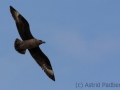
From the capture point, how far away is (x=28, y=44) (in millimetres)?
16297

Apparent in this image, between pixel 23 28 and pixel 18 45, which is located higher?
pixel 23 28

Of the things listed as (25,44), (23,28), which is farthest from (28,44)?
(23,28)

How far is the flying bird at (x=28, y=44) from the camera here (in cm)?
1631

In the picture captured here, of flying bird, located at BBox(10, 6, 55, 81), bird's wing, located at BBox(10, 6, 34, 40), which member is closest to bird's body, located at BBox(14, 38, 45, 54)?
flying bird, located at BBox(10, 6, 55, 81)

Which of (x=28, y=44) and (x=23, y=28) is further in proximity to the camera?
(x=23, y=28)

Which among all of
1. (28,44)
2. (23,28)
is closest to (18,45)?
(28,44)

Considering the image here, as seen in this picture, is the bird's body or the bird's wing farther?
the bird's wing

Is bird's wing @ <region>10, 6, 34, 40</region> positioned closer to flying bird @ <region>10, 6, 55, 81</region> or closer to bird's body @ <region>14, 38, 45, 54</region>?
flying bird @ <region>10, 6, 55, 81</region>

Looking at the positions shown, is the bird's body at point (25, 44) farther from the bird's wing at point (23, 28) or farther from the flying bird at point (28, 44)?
the bird's wing at point (23, 28)

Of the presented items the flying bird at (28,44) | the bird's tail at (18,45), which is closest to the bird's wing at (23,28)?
the flying bird at (28,44)

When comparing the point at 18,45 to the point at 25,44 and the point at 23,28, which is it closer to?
the point at 25,44

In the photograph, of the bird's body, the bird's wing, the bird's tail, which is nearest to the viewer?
the bird's body

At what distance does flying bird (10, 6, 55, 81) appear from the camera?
53.5 ft

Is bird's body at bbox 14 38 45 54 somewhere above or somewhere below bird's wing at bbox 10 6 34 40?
below
